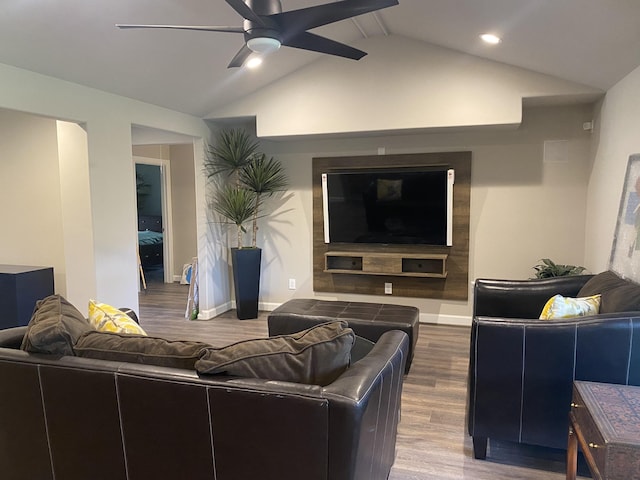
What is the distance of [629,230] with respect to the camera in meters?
3.14

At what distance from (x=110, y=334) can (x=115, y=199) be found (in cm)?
255

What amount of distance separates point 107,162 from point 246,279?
1.98m

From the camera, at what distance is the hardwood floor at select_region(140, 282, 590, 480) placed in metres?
2.35

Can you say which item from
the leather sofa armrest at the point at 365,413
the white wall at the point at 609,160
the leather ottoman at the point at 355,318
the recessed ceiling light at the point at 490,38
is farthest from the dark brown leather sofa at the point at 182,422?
the recessed ceiling light at the point at 490,38

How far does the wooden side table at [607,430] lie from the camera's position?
1391 millimetres

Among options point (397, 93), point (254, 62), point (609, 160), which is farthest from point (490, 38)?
point (254, 62)

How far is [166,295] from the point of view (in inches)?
266

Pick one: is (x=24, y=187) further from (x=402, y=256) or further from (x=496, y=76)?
(x=496, y=76)

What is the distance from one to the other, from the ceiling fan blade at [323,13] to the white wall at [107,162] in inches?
86.2

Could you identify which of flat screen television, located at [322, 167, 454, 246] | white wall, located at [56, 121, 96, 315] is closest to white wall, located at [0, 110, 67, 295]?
white wall, located at [56, 121, 96, 315]

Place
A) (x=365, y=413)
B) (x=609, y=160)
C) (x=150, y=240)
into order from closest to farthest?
(x=365, y=413)
(x=609, y=160)
(x=150, y=240)

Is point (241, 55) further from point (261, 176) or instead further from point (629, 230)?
point (629, 230)

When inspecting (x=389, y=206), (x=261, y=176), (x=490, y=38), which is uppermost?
(x=490, y=38)

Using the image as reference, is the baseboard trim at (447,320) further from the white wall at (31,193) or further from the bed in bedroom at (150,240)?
the bed in bedroom at (150,240)
